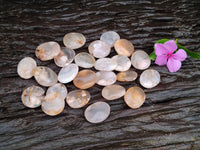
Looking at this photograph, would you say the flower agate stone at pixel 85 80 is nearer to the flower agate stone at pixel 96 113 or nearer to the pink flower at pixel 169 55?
the flower agate stone at pixel 96 113

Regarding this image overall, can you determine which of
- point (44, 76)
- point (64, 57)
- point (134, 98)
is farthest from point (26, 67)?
point (134, 98)

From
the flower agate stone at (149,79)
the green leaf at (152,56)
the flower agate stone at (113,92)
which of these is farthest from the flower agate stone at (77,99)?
the green leaf at (152,56)

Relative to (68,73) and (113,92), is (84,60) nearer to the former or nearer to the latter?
(68,73)

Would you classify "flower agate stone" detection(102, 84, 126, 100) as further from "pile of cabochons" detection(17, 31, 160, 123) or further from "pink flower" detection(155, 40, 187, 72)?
"pink flower" detection(155, 40, 187, 72)

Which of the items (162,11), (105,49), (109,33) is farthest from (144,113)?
(162,11)

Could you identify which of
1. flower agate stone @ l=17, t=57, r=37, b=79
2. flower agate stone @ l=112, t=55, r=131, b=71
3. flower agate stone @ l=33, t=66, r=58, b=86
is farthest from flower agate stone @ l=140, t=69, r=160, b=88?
flower agate stone @ l=17, t=57, r=37, b=79

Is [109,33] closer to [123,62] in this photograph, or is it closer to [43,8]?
[123,62]
